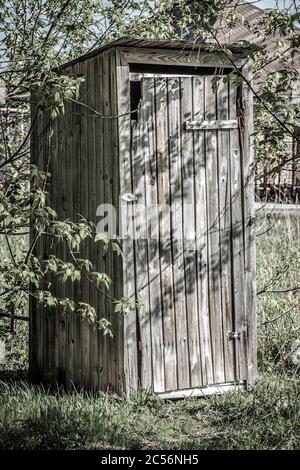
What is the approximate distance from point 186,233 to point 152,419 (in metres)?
1.52

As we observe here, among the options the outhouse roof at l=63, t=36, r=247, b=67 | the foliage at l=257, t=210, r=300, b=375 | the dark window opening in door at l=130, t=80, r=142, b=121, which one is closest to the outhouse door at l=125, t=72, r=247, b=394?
the dark window opening in door at l=130, t=80, r=142, b=121

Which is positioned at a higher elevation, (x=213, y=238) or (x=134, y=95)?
(x=134, y=95)

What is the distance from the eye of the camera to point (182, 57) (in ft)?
20.8

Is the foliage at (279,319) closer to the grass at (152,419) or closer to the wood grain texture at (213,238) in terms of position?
the grass at (152,419)

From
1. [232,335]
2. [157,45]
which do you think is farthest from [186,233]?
[157,45]

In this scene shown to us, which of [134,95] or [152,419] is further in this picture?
[134,95]

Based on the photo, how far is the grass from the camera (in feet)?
16.6

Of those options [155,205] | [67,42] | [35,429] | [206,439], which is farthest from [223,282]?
[67,42]

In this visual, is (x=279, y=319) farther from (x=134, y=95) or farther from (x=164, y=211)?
(x=134, y=95)

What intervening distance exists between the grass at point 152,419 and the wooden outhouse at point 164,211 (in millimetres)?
269

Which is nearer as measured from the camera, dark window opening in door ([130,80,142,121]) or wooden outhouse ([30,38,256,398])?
wooden outhouse ([30,38,256,398])

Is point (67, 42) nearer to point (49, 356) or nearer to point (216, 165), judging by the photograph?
point (216, 165)

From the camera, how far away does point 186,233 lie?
6.35 metres

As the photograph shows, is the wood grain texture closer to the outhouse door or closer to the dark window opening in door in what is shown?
the outhouse door
